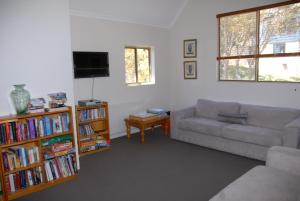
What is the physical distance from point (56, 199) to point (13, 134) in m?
0.91

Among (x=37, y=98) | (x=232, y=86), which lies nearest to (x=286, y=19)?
(x=232, y=86)

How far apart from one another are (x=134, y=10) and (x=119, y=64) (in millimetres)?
1133

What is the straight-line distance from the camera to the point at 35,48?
3090 mm

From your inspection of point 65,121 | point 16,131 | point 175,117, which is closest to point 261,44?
point 175,117

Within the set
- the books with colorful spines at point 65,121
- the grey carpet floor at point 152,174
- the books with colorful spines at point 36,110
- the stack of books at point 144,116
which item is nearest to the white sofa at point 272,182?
the grey carpet floor at point 152,174

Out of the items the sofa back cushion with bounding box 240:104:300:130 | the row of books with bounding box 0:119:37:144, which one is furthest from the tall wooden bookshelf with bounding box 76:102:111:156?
the sofa back cushion with bounding box 240:104:300:130

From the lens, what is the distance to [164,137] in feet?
16.7

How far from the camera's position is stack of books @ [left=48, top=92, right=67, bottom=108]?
321cm

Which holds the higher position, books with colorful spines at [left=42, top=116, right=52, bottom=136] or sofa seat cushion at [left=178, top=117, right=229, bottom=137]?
books with colorful spines at [left=42, top=116, right=52, bottom=136]

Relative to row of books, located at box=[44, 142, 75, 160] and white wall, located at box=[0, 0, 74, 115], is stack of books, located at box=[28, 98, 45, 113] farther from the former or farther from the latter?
row of books, located at box=[44, 142, 75, 160]

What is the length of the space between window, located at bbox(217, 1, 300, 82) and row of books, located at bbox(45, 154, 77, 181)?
3401 mm

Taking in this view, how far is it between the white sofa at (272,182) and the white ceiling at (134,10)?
12.0 feet

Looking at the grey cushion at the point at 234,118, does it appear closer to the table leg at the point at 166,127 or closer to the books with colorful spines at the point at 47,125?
the table leg at the point at 166,127

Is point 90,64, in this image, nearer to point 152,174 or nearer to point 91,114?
point 91,114
